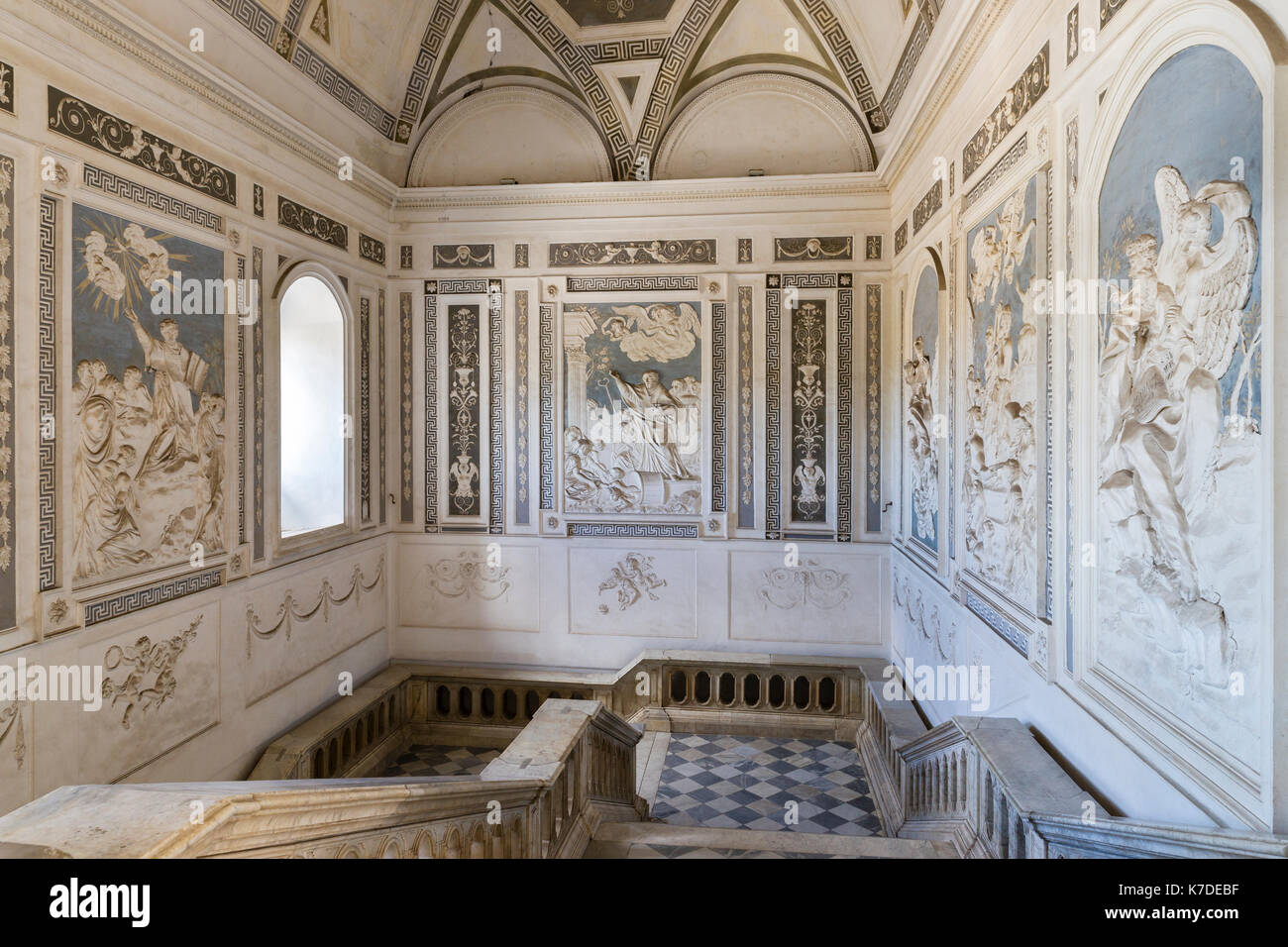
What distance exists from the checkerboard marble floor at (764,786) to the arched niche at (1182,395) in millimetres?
3450

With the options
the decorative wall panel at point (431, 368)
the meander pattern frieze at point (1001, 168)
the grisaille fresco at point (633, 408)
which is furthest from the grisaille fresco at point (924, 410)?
the decorative wall panel at point (431, 368)

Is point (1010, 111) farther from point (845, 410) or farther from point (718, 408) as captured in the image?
point (718, 408)

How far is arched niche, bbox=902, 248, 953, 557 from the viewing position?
5.69 m

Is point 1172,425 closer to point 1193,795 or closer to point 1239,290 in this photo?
point 1239,290

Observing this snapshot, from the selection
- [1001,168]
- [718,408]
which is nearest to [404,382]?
[718,408]

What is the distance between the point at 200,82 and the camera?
5.19 metres

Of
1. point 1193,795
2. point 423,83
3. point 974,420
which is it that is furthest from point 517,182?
point 1193,795

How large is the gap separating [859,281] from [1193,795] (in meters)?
6.30

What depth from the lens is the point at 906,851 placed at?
4066 millimetres

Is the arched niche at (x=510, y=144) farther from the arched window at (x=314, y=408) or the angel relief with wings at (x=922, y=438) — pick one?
the angel relief with wings at (x=922, y=438)

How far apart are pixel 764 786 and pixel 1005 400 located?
422 cm

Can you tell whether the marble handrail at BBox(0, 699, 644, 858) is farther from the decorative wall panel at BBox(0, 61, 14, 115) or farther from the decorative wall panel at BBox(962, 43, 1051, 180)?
the decorative wall panel at BBox(962, 43, 1051, 180)

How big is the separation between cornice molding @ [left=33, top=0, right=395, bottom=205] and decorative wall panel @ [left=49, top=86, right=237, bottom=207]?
42cm

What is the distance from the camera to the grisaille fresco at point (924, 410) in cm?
589
